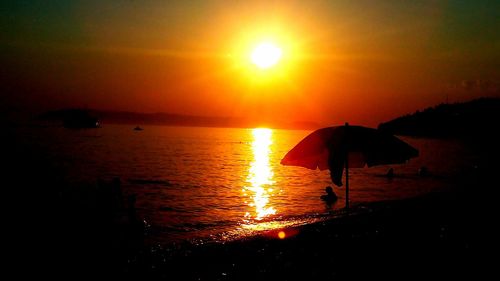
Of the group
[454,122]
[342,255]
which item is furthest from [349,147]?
[454,122]

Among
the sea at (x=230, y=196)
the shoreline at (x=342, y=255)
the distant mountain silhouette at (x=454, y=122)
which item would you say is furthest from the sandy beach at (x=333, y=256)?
the distant mountain silhouette at (x=454, y=122)

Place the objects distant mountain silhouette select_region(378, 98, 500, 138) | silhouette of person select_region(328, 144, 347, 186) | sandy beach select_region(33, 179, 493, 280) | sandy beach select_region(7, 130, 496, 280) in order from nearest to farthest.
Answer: sandy beach select_region(33, 179, 493, 280)
sandy beach select_region(7, 130, 496, 280)
silhouette of person select_region(328, 144, 347, 186)
distant mountain silhouette select_region(378, 98, 500, 138)

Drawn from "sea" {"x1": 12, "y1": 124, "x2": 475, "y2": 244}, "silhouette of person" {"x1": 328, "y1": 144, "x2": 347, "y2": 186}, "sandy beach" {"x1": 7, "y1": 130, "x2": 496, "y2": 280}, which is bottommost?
"sea" {"x1": 12, "y1": 124, "x2": 475, "y2": 244}

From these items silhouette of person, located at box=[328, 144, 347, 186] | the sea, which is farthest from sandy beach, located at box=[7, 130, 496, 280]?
the sea

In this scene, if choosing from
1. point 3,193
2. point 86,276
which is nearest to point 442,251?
point 86,276

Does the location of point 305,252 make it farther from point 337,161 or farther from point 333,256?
point 337,161

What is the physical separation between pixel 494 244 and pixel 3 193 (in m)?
29.0

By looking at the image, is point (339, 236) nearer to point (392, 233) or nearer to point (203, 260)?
point (392, 233)

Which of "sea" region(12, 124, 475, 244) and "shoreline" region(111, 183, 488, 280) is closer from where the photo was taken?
"shoreline" region(111, 183, 488, 280)

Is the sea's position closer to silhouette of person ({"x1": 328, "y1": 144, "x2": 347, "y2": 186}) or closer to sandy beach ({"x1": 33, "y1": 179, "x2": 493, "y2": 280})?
sandy beach ({"x1": 33, "y1": 179, "x2": 493, "y2": 280})

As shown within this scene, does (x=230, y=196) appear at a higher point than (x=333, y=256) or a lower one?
lower

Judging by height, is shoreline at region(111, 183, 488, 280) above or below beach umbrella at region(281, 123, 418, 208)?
below

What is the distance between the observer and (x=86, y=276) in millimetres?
9156

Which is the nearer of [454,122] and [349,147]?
[349,147]
